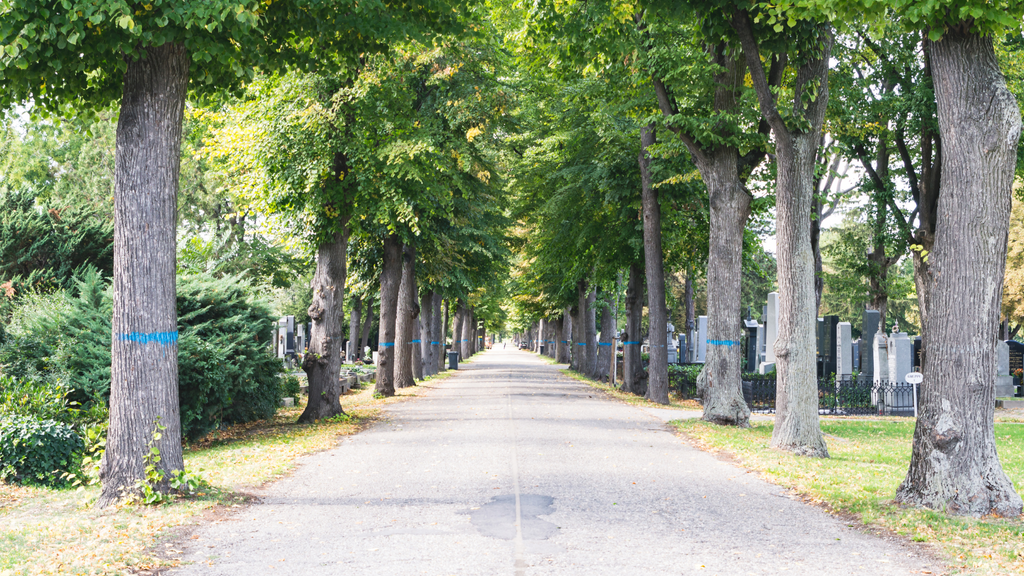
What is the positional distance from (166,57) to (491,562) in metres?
5.98

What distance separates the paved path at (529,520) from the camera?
5766 millimetres

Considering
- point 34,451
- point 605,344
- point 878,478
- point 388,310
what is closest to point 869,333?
point 605,344

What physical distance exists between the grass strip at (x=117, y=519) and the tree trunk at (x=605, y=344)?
21.6 meters

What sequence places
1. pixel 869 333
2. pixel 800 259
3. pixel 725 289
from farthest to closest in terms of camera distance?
pixel 869 333 < pixel 725 289 < pixel 800 259

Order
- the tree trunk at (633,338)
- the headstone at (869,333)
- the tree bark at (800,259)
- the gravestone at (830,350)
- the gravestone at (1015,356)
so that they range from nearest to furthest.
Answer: the tree bark at (800,259) → the headstone at (869,333) → the gravestone at (830,350) → the tree trunk at (633,338) → the gravestone at (1015,356)

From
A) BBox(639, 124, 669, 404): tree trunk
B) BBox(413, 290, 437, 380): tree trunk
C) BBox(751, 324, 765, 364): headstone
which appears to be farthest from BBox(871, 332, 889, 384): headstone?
BBox(413, 290, 437, 380): tree trunk

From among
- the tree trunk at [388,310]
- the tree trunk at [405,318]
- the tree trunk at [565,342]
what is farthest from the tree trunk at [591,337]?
the tree trunk at [565,342]

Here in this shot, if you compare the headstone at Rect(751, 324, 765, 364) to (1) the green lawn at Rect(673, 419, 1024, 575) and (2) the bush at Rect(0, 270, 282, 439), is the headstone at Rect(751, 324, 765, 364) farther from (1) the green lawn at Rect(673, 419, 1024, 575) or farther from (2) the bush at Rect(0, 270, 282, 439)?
(2) the bush at Rect(0, 270, 282, 439)

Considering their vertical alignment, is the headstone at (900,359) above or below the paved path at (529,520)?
above

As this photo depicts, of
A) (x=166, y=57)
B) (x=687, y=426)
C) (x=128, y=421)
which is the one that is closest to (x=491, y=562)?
(x=128, y=421)

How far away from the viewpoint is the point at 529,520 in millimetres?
7113

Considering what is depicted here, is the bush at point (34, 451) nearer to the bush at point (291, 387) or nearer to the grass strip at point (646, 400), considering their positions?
the bush at point (291, 387)

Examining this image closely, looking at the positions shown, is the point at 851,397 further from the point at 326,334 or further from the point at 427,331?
the point at 427,331

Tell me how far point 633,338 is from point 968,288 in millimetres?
18700
